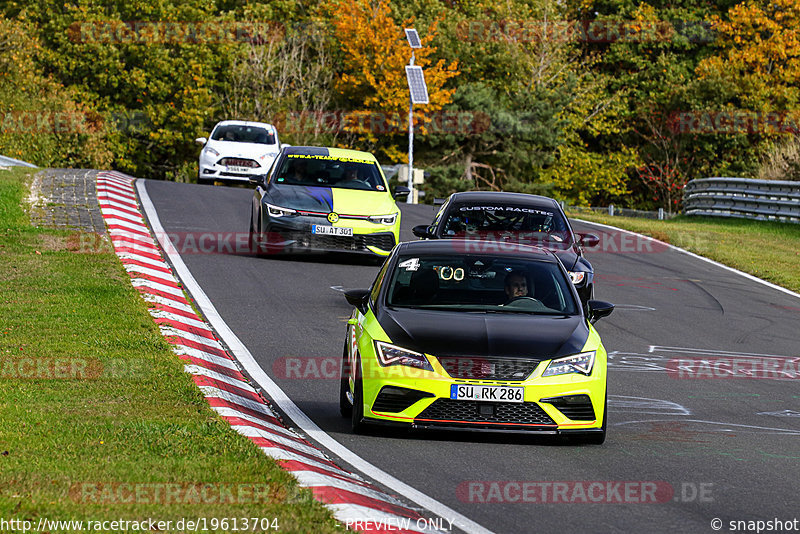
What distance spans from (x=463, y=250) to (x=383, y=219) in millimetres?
9179

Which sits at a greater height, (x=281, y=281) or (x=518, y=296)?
(x=518, y=296)

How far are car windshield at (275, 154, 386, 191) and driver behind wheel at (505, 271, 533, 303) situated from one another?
10.2 m

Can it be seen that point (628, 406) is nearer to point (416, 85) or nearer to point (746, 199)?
point (746, 199)

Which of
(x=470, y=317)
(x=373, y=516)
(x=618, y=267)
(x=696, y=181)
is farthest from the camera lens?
(x=696, y=181)

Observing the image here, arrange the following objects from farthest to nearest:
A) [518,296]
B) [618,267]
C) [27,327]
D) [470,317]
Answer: [618,267]
[27,327]
[518,296]
[470,317]

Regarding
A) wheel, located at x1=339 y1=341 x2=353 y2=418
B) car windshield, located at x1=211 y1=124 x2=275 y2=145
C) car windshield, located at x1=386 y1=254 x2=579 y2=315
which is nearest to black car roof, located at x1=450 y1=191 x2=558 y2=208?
car windshield, located at x1=386 y1=254 x2=579 y2=315

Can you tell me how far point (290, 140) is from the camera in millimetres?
56906

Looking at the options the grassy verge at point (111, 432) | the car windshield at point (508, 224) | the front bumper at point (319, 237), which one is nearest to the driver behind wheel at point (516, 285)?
the grassy verge at point (111, 432)

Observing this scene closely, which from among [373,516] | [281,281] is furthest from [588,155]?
[373,516]

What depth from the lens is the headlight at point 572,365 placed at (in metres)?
8.85

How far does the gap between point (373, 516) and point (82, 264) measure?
11322mm

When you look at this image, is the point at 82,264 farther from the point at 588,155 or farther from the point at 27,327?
the point at 588,155

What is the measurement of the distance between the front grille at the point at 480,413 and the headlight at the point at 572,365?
11.4 inches

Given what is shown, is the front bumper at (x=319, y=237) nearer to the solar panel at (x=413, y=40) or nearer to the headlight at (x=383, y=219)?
the headlight at (x=383, y=219)
